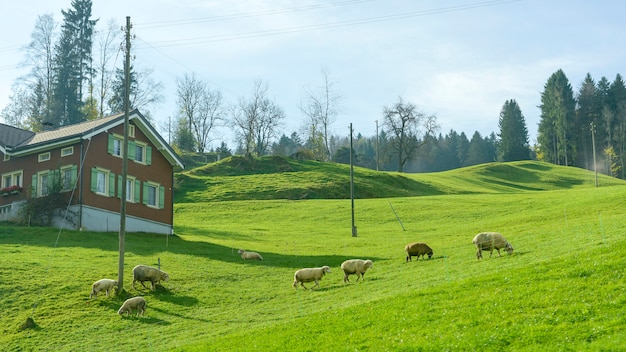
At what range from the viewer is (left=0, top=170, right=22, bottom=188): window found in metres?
49.3

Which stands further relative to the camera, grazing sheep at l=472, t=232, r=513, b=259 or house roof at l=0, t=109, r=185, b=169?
house roof at l=0, t=109, r=185, b=169

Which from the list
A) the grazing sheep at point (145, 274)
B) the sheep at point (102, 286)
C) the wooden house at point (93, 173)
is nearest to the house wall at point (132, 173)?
the wooden house at point (93, 173)

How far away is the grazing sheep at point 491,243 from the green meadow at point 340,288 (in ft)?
1.74

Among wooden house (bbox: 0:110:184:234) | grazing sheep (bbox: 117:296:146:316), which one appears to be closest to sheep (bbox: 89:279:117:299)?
grazing sheep (bbox: 117:296:146:316)

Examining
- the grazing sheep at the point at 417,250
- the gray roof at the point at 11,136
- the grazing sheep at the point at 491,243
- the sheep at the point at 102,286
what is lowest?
the sheep at the point at 102,286

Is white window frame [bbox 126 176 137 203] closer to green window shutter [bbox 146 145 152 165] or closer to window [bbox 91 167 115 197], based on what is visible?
window [bbox 91 167 115 197]

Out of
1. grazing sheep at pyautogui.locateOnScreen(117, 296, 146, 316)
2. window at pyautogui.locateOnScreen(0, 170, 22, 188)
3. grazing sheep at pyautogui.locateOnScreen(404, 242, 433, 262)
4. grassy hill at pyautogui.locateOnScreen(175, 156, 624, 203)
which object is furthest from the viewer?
grassy hill at pyautogui.locateOnScreen(175, 156, 624, 203)

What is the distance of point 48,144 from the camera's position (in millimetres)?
47156

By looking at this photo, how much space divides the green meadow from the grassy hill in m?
19.6

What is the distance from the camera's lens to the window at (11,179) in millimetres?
49294

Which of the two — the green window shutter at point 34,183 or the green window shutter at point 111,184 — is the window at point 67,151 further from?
the green window shutter at point 111,184

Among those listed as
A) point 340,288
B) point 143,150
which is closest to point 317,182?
point 143,150

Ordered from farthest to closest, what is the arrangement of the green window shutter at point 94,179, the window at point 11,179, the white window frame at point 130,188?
the window at point 11,179 → the white window frame at point 130,188 → the green window shutter at point 94,179

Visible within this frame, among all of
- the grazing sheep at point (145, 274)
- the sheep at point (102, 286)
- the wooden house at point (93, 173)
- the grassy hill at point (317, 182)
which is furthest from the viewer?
the grassy hill at point (317, 182)
